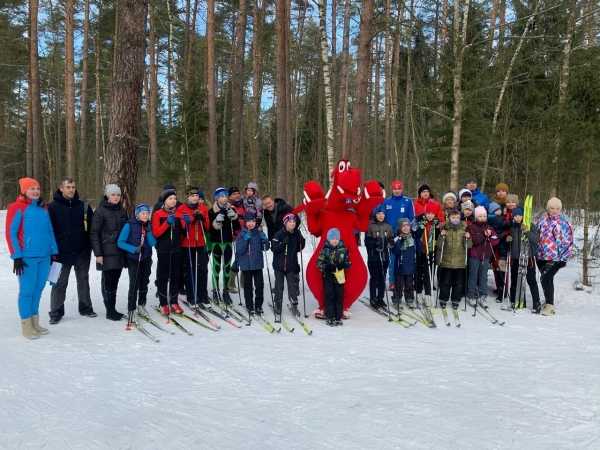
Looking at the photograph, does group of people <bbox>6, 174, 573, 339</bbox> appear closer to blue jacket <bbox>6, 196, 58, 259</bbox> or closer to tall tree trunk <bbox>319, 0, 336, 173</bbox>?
blue jacket <bbox>6, 196, 58, 259</bbox>

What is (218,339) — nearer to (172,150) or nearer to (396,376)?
(396,376)

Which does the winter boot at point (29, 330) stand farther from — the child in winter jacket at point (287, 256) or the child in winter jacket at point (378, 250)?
the child in winter jacket at point (378, 250)

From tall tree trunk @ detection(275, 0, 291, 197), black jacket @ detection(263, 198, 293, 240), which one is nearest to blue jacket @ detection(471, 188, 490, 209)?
black jacket @ detection(263, 198, 293, 240)

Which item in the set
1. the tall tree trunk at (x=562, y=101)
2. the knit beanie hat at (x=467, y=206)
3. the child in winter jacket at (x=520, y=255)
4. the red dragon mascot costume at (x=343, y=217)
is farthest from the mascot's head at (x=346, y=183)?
the tall tree trunk at (x=562, y=101)

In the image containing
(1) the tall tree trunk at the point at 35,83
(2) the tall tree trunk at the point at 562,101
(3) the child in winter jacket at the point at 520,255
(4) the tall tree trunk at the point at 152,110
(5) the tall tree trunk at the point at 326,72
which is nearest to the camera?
(3) the child in winter jacket at the point at 520,255

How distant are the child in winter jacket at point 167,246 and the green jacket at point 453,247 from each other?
4.09m

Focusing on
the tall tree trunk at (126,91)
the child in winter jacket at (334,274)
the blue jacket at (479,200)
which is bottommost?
the child in winter jacket at (334,274)

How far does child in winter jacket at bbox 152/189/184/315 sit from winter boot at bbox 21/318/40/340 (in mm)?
1487

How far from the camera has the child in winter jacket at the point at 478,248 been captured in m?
7.56

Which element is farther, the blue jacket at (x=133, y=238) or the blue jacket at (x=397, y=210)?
the blue jacket at (x=397, y=210)

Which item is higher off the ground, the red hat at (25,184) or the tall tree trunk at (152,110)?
the tall tree trunk at (152,110)

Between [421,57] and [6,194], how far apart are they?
109 feet

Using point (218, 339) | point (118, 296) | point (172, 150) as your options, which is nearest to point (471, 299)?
point (218, 339)

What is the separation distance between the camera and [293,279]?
22.4 feet
